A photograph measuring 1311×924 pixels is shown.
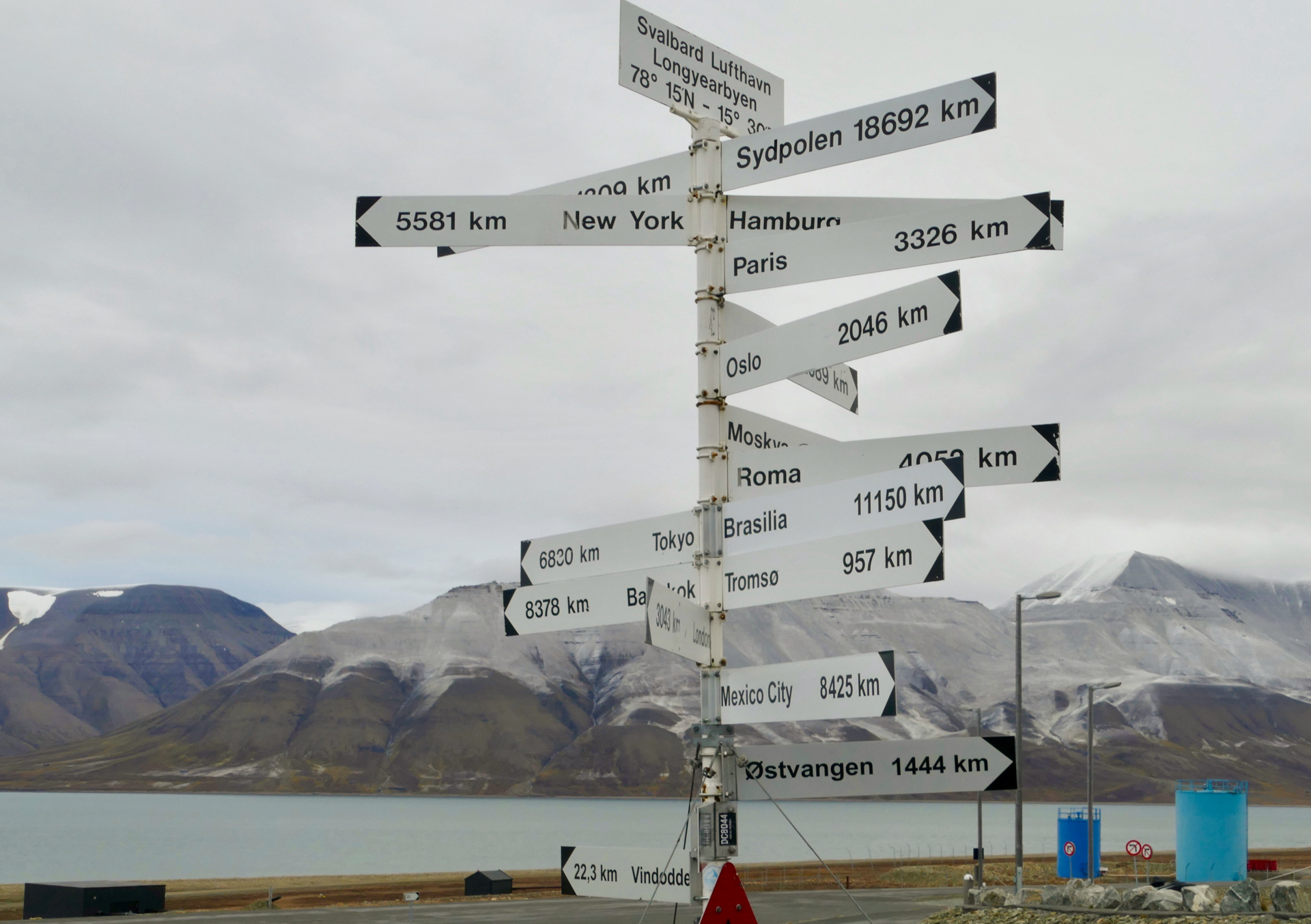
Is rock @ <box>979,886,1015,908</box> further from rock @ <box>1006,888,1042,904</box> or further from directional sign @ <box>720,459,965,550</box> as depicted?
directional sign @ <box>720,459,965,550</box>

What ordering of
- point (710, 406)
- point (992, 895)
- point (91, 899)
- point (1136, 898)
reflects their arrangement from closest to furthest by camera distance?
point (710, 406) → point (1136, 898) → point (91, 899) → point (992, 895)

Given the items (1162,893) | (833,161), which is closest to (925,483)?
(833,161)

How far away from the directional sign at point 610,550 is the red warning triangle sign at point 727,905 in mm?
1972

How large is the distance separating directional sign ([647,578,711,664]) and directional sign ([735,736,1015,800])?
59 cm

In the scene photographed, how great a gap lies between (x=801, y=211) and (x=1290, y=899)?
15561 millimetres

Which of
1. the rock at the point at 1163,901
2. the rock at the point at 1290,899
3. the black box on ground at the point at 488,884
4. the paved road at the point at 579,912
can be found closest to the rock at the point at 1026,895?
the rock at the point at 1163,901

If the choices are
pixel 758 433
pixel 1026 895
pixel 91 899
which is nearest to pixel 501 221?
pixel 758 433

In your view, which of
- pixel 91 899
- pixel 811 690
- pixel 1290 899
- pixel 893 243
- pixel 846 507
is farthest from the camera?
pixel 91 899

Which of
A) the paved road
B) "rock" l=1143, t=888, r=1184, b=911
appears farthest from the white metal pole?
the paved road

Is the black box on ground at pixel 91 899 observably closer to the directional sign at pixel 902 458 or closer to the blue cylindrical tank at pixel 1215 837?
the blue cylindrical tank at pixel 1215 837

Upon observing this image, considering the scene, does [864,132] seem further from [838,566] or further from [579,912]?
[579,912]

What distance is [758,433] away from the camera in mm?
7828

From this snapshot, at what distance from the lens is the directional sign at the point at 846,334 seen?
6.64m

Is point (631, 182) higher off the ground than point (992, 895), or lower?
higher
